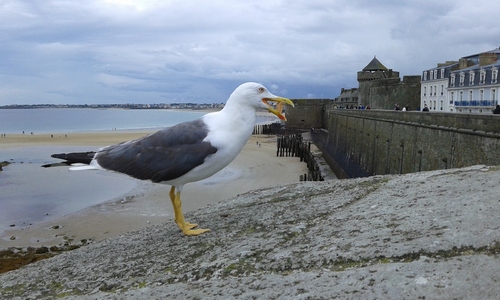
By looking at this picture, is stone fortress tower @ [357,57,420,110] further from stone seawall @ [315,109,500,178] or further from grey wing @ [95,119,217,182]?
grey wing @ [95,119,217,182]

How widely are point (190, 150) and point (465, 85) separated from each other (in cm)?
3806

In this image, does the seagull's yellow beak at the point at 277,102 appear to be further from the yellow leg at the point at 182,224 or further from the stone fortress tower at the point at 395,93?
the stone fortress tower at the point at 395,93

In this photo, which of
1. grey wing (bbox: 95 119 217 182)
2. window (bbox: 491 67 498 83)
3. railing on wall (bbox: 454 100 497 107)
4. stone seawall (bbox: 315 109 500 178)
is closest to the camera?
grey wing (bbox: 95 119 217 182)

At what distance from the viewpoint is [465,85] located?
36906 millimetres

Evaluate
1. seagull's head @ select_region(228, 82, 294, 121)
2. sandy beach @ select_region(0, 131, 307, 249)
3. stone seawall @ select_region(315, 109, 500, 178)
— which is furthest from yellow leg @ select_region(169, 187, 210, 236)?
stone seawall @ select_region(315, 109, 500, 178)

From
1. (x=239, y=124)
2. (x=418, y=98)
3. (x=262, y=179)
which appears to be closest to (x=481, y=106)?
(x=418, y=98)

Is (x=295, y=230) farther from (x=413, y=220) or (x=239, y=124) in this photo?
(x=239, y=124)

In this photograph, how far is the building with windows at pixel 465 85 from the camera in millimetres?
33125

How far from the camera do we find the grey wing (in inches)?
171

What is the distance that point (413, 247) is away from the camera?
107 inches

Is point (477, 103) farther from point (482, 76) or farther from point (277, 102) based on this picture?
point (277, 102)

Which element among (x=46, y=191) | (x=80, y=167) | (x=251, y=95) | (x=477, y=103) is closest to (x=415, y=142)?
(x=251, y=95)

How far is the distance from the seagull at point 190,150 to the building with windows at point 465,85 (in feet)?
105

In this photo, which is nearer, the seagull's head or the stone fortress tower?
the seagull's head
